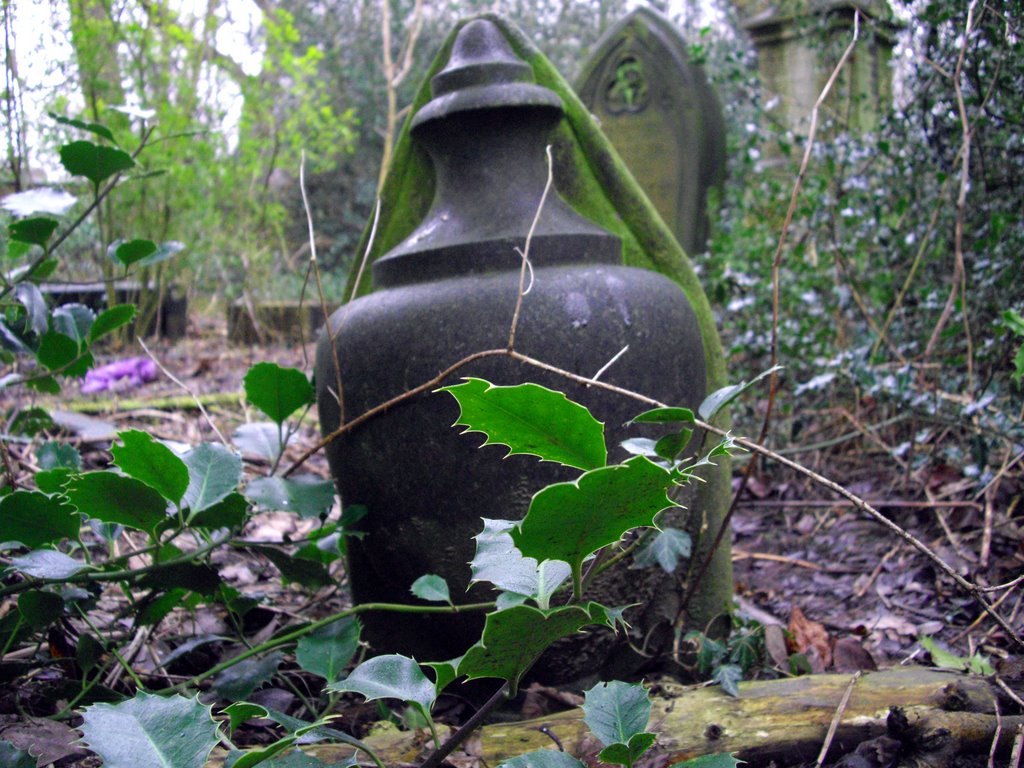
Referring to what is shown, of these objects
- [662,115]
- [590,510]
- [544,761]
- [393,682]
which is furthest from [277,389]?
[662,115]

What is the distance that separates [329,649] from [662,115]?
4796mm

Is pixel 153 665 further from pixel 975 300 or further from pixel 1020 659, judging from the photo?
pixel 975 300

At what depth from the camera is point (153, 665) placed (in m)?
1.44

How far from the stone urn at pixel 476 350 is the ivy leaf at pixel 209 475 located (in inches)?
12.4

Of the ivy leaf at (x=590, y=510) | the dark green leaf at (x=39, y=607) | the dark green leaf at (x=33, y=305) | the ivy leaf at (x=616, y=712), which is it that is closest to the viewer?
the ivy leaf at (x=590, y=510)

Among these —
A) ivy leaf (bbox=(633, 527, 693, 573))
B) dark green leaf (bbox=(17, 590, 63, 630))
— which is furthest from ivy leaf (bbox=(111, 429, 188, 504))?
A: ivy leaf (bbox=(633, 527, 693, 573))

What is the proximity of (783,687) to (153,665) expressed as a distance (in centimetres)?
103

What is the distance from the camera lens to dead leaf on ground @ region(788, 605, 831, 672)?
4.96 ft

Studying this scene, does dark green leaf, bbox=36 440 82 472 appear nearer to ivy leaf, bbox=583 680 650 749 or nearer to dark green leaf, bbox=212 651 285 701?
dark green leaf, bbox=212 651 285 701

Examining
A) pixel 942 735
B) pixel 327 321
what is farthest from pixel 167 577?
pixel 942 735

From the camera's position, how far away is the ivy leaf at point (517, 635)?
1.99ft

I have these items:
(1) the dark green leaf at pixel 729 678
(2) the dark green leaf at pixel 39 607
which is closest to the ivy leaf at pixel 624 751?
(1) the dark green leaf at pixel 729 678

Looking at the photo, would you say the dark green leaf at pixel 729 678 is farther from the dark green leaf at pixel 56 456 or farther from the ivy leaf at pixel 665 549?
the dark green leaf at pixel 56 456

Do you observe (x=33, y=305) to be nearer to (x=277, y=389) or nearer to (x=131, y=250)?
(x=131, y=250)
